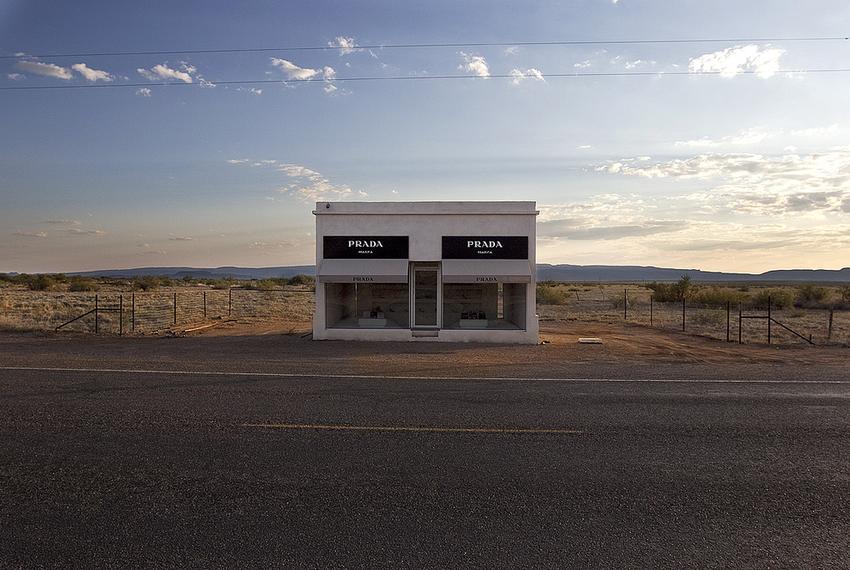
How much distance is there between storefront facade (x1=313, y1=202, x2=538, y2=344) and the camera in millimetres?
21578

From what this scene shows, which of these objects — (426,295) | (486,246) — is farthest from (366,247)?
(486,246)

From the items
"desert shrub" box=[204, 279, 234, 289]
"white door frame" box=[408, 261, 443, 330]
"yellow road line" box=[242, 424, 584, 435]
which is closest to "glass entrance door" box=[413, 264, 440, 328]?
"white door frame" box=[408, 261, 443, 330]

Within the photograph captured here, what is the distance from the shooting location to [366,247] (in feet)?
72.0

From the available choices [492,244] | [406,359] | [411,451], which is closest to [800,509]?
[411,451]

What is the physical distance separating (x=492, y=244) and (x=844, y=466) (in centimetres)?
1536

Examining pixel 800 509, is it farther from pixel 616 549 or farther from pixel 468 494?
pixel 468 494

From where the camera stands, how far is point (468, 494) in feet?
19.5

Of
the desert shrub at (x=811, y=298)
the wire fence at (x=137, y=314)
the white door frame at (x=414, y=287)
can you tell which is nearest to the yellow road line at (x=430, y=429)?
the white door frame at (x=414, y=287)

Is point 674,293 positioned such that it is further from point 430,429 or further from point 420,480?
point 420,480

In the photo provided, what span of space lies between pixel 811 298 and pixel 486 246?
39.0 metres

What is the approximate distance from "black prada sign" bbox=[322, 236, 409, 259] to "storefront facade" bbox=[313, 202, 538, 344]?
0.03m

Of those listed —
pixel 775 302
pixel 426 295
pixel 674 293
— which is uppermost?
pixel 674 293

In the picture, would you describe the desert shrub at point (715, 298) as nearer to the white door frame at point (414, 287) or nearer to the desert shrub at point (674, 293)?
the desert shrub at point (674, 293)

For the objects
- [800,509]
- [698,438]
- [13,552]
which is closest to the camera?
[13,552]
